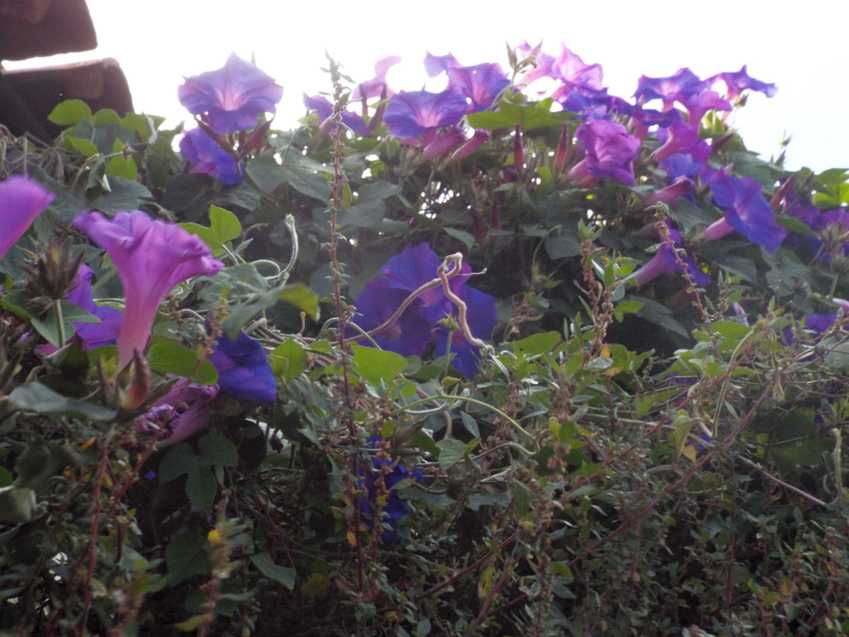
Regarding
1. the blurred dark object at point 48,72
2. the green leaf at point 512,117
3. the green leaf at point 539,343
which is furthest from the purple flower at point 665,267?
the blurred dark object at point 48,72

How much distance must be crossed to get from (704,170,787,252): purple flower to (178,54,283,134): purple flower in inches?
27.2

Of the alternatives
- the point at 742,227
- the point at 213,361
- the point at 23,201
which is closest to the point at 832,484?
the point at 742,227

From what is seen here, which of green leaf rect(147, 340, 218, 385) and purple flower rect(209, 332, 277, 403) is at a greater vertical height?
green leaf rect(147, 340, 218, 385)

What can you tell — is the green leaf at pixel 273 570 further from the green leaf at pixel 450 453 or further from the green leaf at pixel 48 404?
the green leaf at pixel 48 404

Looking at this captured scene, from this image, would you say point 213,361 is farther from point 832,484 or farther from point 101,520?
point 832,484

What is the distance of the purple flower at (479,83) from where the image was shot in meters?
1.45

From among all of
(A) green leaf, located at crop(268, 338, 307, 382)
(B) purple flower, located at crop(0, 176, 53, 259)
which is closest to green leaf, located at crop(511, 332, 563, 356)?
(A) green leaf, located at crop(268, 338, 307, 382)

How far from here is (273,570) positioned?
0.69 m

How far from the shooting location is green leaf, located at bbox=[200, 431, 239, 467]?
68 cm

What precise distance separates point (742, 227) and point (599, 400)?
569mm

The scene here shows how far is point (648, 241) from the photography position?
145 centimetres

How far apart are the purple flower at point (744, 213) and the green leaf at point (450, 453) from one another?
0.80 m

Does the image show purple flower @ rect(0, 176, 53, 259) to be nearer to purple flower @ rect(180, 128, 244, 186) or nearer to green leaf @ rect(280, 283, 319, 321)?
green leaf @ rect(280, 283, 319, 321)

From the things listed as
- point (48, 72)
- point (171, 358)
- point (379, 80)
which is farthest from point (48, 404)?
point (48, 72)
